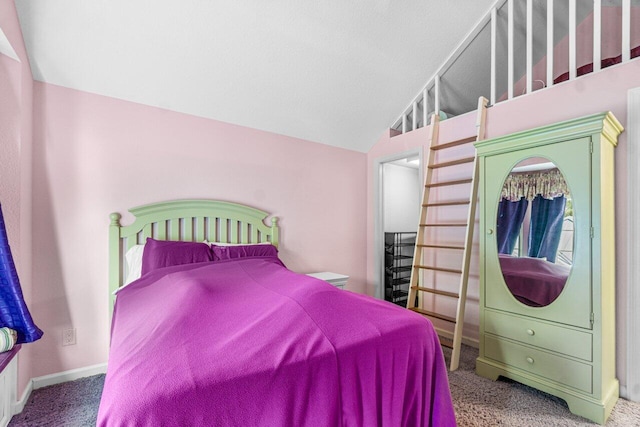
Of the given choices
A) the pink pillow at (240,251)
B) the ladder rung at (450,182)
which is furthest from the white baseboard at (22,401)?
the ladder rung at (450,182)

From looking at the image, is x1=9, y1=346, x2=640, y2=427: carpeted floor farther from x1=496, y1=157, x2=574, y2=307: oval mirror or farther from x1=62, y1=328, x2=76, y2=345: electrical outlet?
x1=496, y1=157, x2=574, y2=307: oval mirror

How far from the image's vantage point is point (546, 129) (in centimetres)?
181

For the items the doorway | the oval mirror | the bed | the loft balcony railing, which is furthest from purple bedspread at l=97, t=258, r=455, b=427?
the loft balcony railing

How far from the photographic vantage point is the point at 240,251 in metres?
2.43

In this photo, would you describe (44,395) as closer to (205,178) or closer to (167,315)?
(167,315)

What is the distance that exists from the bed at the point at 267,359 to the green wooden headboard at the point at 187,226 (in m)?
0.55

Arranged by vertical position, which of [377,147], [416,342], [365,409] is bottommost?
[365,409]

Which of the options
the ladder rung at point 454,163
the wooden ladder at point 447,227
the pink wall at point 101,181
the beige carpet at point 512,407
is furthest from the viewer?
the ladder rung at point 454,163

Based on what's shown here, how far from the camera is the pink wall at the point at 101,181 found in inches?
79.7

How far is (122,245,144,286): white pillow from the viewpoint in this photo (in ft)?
6.82

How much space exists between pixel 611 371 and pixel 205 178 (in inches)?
122

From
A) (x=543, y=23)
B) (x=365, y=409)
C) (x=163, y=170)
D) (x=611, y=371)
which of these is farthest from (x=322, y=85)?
(x=611, y=371)

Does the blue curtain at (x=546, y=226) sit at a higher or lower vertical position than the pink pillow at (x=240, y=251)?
higher

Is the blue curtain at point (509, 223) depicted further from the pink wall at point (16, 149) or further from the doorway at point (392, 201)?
the pink wall at point (16, 149)
